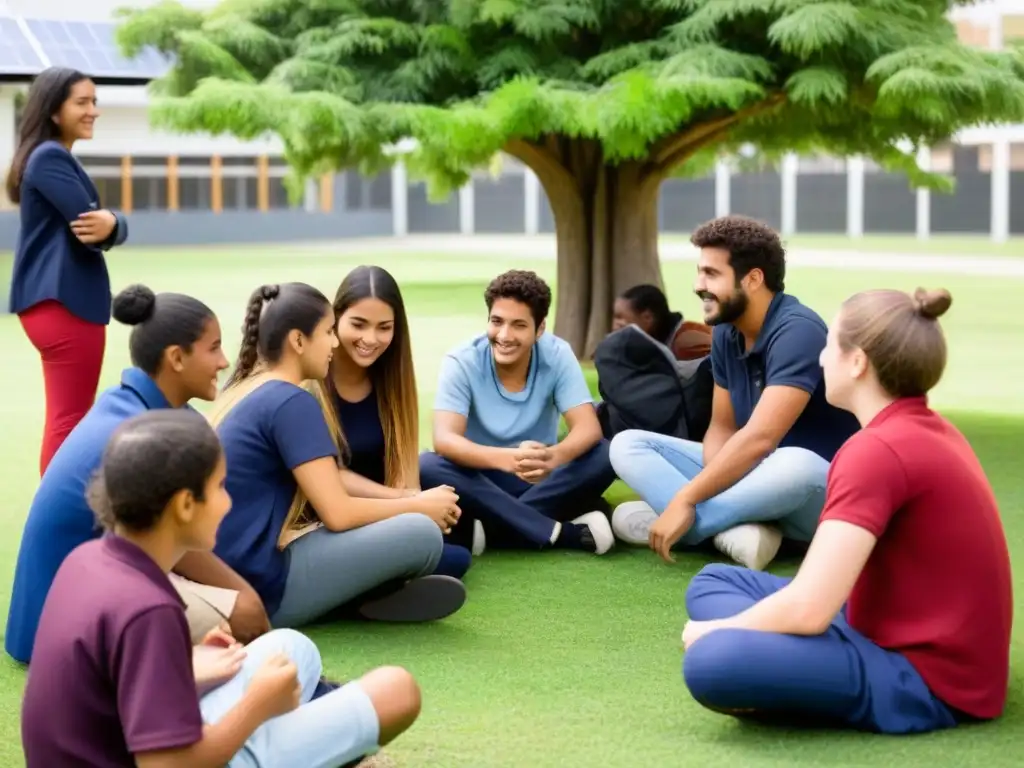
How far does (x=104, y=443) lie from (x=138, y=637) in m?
1.28

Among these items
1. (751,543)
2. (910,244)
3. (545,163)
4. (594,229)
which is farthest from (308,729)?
(910,244)

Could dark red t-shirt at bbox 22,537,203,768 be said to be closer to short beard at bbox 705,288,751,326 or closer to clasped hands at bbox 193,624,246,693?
clasped hands at bbox 193,624,246,693

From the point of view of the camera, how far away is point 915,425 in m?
3.06

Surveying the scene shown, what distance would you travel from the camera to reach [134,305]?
3.48 metres

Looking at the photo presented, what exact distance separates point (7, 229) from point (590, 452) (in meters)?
24.7

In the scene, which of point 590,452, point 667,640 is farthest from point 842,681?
point 590,452

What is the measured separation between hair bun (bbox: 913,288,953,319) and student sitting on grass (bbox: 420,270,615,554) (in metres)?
2.14

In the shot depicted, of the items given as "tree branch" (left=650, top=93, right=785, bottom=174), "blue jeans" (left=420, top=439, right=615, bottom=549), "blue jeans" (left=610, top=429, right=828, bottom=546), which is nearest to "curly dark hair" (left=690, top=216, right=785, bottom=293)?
"blue jeans" (left=610, top=429, right=828, bottom=546)

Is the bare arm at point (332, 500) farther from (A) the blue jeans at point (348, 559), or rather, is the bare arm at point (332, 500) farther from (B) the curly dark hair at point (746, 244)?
(B) the curly dark hair at point (746, 244)

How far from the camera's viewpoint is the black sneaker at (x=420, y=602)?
422 centimetres

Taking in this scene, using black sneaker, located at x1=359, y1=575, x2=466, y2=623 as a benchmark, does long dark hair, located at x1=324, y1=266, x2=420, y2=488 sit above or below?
above

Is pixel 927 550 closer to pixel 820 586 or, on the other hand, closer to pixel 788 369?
pixel 820 586

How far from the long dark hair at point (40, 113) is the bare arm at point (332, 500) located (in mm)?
2071

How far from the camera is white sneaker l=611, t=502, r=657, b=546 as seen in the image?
5270mm
